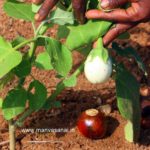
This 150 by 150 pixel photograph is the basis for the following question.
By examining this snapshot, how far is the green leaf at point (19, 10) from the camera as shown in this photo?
1.33 meters

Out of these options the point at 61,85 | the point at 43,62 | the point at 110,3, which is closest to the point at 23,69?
the point at 43,62

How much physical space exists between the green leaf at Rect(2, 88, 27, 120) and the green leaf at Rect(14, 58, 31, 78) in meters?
0.09

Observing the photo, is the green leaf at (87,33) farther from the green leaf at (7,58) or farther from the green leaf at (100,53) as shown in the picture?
the green leaf at (7,58)

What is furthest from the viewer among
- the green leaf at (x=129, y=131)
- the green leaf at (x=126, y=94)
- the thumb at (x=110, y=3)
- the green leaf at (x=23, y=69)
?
the green leaf at (x=129, y=131)

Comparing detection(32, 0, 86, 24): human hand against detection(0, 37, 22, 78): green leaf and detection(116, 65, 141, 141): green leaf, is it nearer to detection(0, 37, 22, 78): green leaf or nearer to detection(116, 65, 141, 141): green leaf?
detection(0, 37, 22, 78): green leaf

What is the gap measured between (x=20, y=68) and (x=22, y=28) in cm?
77

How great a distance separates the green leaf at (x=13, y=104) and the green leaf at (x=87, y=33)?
212 mm

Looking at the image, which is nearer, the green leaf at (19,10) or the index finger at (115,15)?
the index finger at (115,15)

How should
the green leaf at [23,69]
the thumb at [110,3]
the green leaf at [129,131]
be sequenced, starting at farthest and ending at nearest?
the green leaf at [129,131] → the green leaf at [23,69] → the thumb at [110,3]

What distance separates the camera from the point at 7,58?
1255 millimetres

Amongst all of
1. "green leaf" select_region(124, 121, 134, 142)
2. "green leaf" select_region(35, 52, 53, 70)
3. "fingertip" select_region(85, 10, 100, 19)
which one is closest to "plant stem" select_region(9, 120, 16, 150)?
"green leaf" select_region(35, 52, 53, 70)

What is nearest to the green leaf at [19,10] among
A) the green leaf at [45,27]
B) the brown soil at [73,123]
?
the green leaf at [45,27]

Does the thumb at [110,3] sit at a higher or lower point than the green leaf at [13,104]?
higher

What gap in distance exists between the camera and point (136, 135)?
1620 mm
